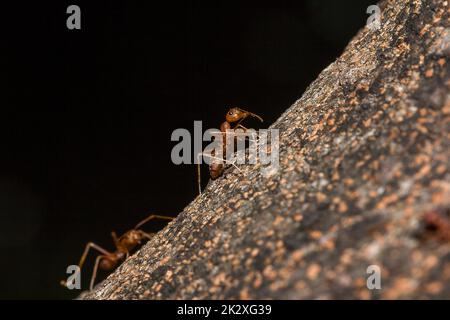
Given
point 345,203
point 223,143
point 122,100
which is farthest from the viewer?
point 122,100

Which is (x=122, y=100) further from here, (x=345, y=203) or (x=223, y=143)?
(x=345, y=203)

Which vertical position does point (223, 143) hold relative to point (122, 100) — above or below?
below

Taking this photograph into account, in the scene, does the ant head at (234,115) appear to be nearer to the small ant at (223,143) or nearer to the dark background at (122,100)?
the small ant at (223,143)

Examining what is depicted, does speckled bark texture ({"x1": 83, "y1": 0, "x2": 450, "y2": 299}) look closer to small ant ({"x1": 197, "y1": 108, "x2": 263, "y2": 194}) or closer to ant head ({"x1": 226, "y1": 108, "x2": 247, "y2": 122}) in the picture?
small ant ({"x1": 197, "y1": 108, "x2": 263, "y2": 194})

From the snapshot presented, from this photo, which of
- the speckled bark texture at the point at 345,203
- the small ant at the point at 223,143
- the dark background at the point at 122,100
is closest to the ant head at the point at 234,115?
the small ant at the point at 223,143

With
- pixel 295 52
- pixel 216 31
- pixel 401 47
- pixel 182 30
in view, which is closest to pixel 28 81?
pixel 182 30

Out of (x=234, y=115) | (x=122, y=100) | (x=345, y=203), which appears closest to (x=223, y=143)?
(x=234, y=115)
